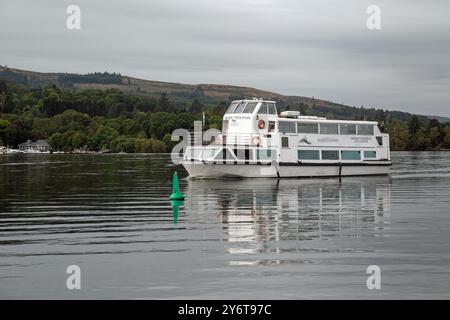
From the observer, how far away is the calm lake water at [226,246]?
15547 mm

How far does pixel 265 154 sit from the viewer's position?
5612 cm

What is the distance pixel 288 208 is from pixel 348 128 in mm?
30456

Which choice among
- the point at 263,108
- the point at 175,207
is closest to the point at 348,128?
the point at 263,108

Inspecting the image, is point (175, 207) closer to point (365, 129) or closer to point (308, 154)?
point (308, 154)

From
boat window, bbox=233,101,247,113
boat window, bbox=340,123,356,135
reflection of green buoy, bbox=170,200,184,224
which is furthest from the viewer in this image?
boat window, bbox=340,123,356,135

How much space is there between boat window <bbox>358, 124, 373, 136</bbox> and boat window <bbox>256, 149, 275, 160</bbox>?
10675 millimetres

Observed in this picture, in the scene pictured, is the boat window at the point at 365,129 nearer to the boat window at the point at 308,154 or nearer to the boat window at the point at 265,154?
the boat window at the point at 308,154

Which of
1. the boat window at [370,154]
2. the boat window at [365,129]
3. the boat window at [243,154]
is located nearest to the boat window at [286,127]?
the boat window at [243,154]

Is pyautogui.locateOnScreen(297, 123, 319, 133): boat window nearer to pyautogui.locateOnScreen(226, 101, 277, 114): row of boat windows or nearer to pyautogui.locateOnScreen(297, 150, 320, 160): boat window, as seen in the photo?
pyautogui.locateOnScreen(297, 150, 320, 160): boat window

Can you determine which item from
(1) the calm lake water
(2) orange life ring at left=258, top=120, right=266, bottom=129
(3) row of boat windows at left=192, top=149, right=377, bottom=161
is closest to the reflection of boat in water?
(1) the calm lake water

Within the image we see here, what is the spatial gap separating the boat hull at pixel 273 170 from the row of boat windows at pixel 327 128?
2834 mm

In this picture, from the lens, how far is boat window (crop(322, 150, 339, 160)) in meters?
59.5

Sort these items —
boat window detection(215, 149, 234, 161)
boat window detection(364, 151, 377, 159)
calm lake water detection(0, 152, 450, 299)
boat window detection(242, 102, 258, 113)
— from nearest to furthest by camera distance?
calm lake water detection(0, 152, 450, 299)
boat window detection(215, 149, 234, 161)
boat window detection(242, 102, 258, 113)
boat window detection(364, 151, 377, 159)
